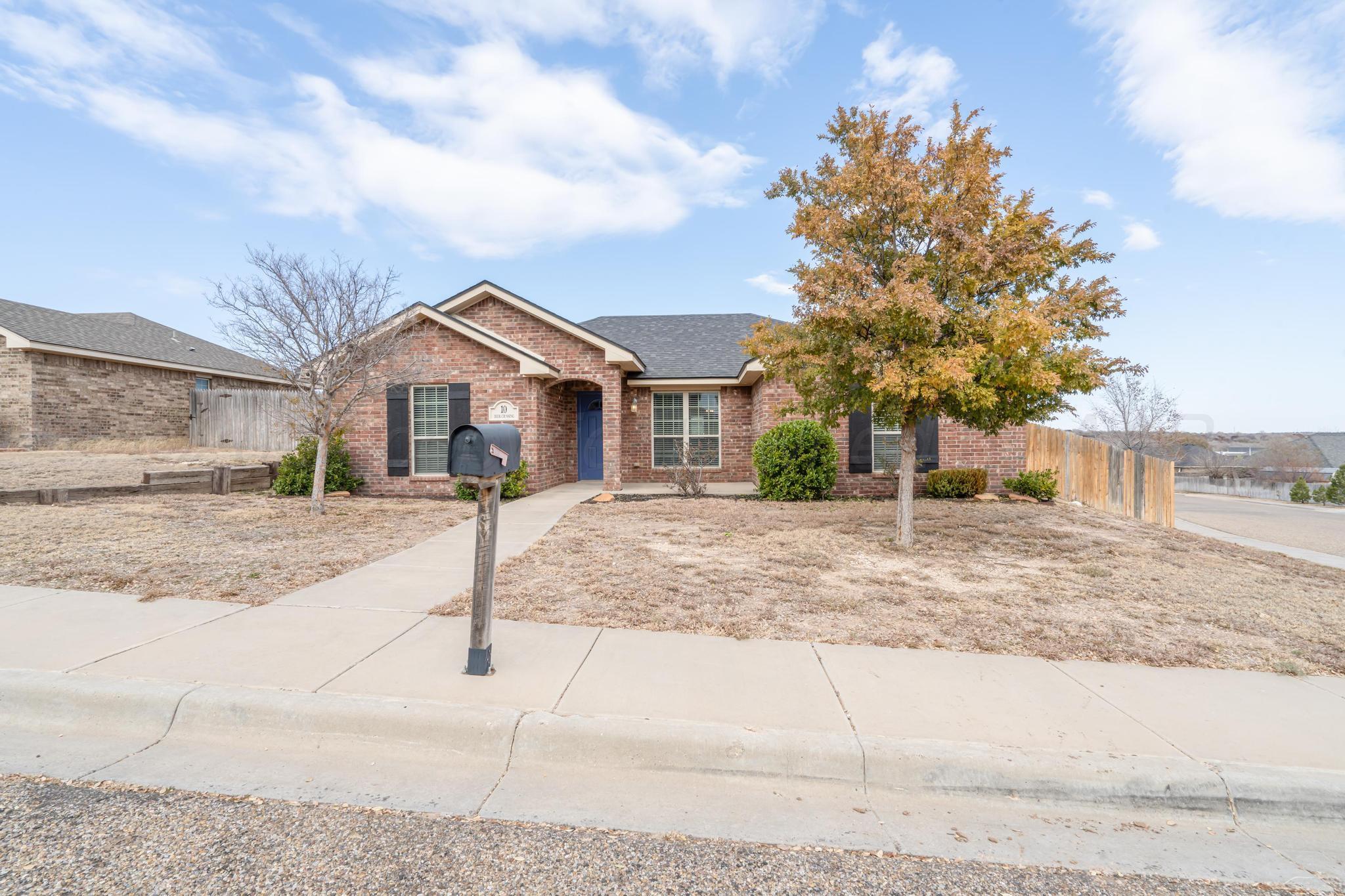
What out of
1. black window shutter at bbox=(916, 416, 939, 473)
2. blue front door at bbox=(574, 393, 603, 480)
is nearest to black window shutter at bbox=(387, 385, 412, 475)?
blue front door at bbox=(574, 393, 603, 480)

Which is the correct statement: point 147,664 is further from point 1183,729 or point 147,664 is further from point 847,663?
point 1183,729

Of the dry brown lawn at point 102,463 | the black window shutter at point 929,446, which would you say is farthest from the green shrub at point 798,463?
the dry brown lawn at point 102,463

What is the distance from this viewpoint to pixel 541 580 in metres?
6.03

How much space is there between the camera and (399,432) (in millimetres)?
12414

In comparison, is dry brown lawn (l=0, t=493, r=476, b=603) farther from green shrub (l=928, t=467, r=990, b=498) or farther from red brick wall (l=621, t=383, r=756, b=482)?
green shrub (l=928, t=467, r=990, b=498)

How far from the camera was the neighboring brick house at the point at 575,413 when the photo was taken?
12258 mm

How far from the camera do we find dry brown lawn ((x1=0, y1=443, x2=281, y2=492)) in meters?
11.1

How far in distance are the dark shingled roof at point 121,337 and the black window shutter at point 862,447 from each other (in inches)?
604

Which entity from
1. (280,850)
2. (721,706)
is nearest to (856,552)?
(721,706)

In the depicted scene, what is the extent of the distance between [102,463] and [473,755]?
16059 millimetres

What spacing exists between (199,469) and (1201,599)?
1617cm

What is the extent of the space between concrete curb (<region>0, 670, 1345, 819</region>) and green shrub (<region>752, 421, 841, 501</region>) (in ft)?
30.2

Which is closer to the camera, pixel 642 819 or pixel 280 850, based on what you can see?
pixel 280 850

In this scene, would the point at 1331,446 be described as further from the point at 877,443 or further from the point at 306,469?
the point at 306,469
